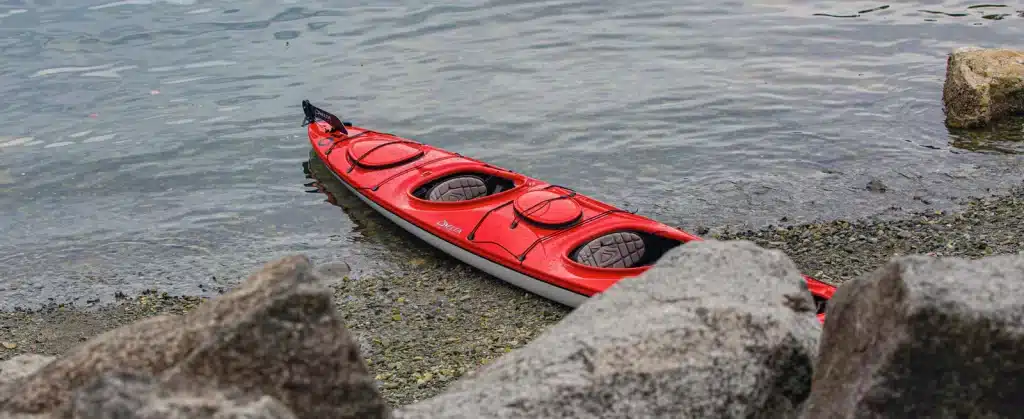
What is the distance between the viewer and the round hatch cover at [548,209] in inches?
342

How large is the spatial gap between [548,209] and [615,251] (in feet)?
2.97

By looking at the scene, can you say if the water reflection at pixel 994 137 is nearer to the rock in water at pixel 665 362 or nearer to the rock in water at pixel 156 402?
the rock in water at pixel 665 362

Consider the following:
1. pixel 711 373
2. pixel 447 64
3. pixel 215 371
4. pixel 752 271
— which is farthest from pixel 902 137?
pixel 215 371

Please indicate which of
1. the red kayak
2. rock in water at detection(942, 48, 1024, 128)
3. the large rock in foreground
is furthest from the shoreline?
the large rock in foreground

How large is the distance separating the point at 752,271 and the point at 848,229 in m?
5.83

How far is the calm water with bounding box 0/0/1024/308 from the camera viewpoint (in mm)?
10703

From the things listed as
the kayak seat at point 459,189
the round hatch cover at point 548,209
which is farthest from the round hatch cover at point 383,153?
the round hatch cover at point 548,209

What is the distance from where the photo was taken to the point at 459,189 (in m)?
9.98

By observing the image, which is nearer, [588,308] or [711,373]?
[711,373]

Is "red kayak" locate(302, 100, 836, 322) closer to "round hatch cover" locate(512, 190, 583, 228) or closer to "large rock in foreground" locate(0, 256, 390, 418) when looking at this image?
"round hatch cover" locate(512, 190, 583, 228)

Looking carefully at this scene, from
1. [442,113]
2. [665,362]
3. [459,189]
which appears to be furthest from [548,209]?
[442,113]

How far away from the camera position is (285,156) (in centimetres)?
1347

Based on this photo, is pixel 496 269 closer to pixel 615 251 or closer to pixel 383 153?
pixel 615 251

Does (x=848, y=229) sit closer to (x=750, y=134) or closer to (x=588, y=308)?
(x=750, y=134)
